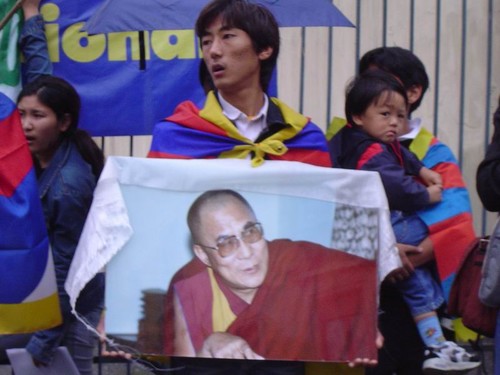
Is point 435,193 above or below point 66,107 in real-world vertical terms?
A: below

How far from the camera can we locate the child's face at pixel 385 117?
4.98 meters

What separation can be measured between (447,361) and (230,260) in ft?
3.83

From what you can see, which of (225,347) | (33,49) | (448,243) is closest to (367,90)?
(448,243)

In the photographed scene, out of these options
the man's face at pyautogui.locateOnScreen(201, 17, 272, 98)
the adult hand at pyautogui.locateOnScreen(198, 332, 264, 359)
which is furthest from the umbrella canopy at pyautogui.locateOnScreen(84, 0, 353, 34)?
the adult hand at pyautogui.locateOnScreen(198, 332, 264, 359)

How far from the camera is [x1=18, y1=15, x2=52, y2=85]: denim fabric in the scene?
6.04 metres

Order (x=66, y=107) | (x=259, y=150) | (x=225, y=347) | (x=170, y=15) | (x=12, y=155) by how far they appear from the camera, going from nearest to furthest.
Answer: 1. (x=225, y=347)
2. (x=259, y=150)
3. (x=12, y=155)
4. (x=66, y=107)
5. (x=170, y=15)

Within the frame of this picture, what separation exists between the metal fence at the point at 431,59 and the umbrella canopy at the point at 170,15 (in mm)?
1695

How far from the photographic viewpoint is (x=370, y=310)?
414 centimetres

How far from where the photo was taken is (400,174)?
4840 millimetres

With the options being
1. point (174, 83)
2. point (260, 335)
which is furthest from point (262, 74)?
point (174, 83)

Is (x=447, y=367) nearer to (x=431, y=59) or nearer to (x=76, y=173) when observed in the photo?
(x=76, y=173)

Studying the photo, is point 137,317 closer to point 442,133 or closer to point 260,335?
point 260,335

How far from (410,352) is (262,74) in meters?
1.26

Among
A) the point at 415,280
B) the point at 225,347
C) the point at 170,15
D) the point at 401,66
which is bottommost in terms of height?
the point at 225,347
